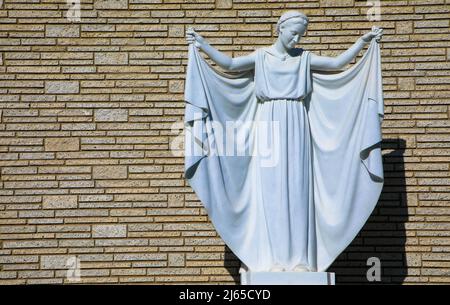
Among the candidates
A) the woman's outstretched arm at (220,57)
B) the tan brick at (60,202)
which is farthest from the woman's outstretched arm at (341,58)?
the tan brick at (60,202)

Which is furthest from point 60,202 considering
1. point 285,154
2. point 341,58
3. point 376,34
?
point 376,34

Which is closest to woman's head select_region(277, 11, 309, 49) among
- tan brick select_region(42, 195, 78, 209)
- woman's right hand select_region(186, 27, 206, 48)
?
woman's right hand select_region(186, 27, 206, 48)

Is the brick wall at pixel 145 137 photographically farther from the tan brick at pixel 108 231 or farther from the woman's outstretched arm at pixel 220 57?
the woman's outstretched arm at pixel 220 57

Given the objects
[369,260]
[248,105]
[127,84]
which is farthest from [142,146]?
[369,260]

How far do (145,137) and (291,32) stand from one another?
60.7 inches

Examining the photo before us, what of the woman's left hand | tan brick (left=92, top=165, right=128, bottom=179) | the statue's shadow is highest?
the woman's left hand

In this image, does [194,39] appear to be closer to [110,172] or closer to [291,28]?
[291,28]

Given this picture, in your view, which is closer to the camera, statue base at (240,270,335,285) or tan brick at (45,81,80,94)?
statue base at (240,270,335,285)

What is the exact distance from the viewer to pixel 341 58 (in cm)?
902

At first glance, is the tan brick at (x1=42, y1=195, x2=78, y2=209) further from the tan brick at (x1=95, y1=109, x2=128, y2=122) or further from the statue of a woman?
the statue of a woman

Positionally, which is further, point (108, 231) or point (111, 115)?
point (111, 115)

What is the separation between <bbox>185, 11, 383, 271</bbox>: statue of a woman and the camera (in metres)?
8.72

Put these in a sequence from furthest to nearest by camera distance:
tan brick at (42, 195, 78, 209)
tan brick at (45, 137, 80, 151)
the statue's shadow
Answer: tan brick at (45, 137, 80, 151)
tan brick at (42, 195, 78, 209)
the statue's shadow

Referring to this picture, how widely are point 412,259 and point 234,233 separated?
5.12ft
